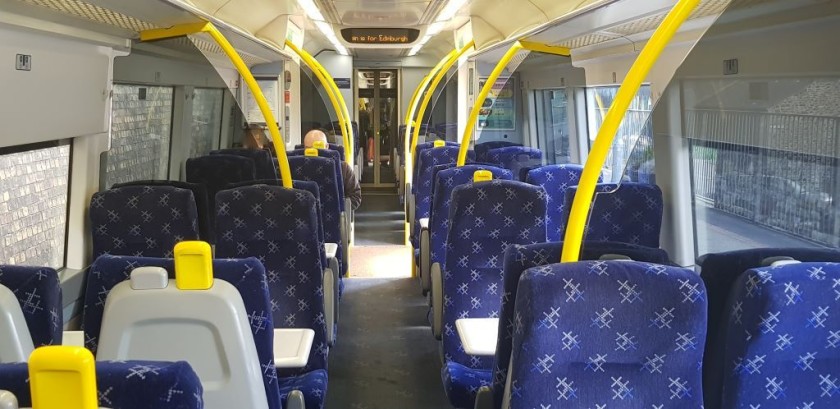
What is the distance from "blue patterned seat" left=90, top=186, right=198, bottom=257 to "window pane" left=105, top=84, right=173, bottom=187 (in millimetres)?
698

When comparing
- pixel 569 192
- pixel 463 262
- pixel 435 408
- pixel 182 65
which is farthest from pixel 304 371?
pixel 182 65

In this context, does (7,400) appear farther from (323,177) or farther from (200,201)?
(323,177)

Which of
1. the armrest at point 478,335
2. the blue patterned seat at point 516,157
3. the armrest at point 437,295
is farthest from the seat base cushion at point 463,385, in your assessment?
the blue patterned seat at point 516,157

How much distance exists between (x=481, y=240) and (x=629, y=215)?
71 cm

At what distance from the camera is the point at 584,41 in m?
5.70

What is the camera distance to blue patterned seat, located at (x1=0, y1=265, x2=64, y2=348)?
7.13 ft

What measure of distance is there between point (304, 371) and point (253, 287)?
139 centimetres

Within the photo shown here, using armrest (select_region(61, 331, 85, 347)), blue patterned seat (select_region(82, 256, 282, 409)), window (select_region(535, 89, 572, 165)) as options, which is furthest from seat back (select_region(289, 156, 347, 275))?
blue patterned seat (select_region(82, 256, 282, 409))

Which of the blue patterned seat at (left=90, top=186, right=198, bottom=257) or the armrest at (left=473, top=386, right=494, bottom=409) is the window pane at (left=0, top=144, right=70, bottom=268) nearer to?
the blue patterned seat at (left=90, top=186, right=198, bottom=257)

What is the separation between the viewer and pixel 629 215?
3699 mm

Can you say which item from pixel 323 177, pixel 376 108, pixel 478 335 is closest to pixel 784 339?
pixel 478 335

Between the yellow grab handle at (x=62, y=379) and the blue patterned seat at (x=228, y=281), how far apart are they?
1073mm

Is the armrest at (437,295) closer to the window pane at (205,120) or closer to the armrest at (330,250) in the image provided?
the armrest at (330,250)

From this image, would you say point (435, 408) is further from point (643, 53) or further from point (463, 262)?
point (643, 53)
